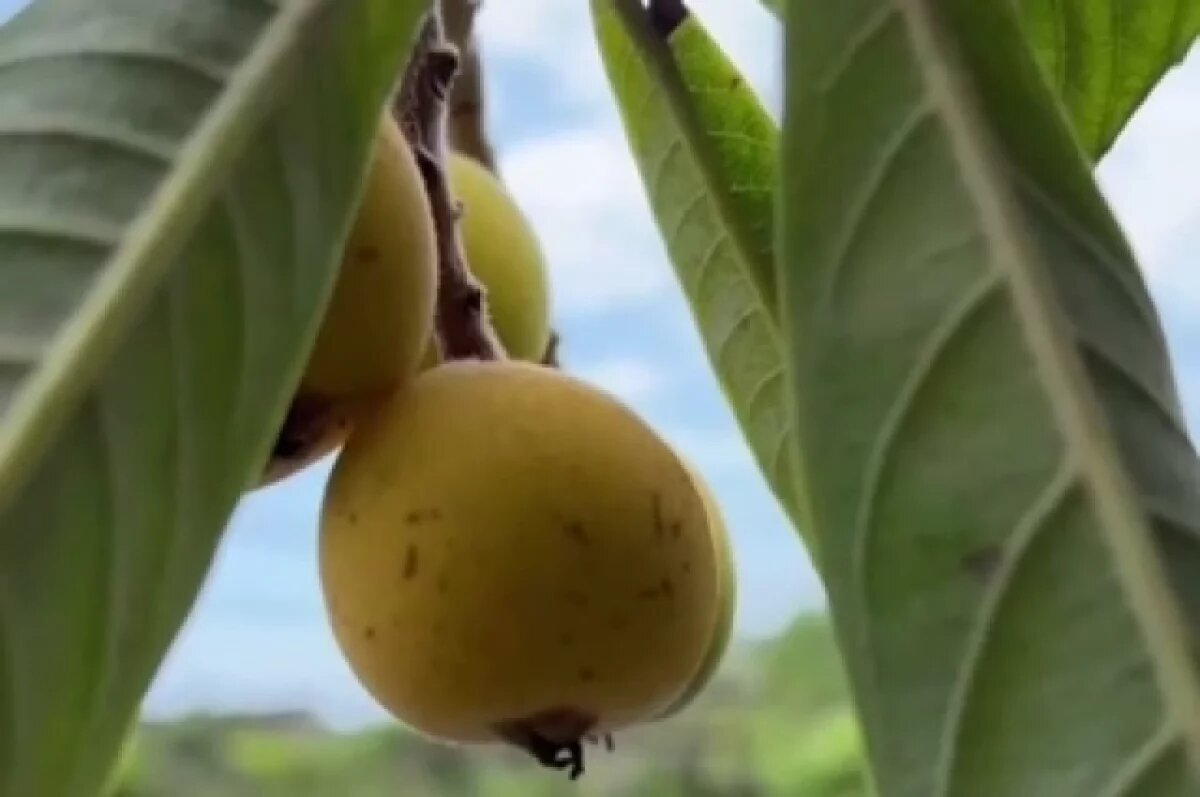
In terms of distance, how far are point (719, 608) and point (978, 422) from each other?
119 mm

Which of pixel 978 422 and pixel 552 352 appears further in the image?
pixel 552 352

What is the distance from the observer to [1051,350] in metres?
0.28

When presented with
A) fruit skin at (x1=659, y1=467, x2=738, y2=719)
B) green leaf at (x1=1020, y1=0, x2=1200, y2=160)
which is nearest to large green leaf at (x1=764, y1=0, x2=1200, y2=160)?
green leaf at (x1=1020, y1=0, x2=1200, y2=160)

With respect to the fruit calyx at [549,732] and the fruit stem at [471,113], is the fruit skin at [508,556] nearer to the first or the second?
the fruit calyx at [549,732]

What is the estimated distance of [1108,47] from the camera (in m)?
0.42

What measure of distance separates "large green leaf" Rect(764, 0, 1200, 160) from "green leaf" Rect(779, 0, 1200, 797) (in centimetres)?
11

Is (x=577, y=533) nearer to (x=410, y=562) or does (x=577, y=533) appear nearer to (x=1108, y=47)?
(x=410, y=562)

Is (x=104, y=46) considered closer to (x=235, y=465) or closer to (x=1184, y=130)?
(x=235, y=465)

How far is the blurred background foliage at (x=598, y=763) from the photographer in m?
0.88

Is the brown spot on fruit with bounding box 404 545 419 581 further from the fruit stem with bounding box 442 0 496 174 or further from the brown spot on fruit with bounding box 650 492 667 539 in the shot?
the fruit stem with bounding box 442 0 496 174

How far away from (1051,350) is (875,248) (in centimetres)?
3

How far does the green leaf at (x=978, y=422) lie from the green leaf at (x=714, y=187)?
0.10 meters

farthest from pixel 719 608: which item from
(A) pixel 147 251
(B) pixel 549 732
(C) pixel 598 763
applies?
(C) pixel 598 763

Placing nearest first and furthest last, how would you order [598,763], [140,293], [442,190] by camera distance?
[140,293] < [442,190] < [598,763]
